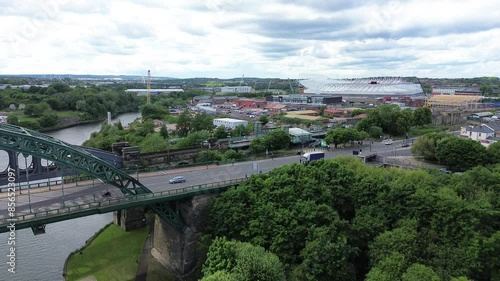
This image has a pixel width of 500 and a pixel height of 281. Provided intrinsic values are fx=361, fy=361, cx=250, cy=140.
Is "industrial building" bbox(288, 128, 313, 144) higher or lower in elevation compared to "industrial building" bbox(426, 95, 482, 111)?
lower

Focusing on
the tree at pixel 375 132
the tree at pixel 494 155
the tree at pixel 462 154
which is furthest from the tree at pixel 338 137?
the tree at pixel 494 155

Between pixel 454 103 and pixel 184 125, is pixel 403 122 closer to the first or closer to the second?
pixel 184 125

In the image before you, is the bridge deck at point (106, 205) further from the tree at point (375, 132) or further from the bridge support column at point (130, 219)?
the tree at point (375, 132)

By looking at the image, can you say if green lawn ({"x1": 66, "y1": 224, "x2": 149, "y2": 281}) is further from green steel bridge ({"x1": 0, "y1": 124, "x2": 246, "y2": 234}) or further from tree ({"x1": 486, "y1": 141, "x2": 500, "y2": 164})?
tree ({"x1": 486, "y1": 141, "x2": 500, "y2": 164})

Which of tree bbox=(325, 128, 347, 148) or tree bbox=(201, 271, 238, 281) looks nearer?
tree bbox=(201, 271, 238, 281)

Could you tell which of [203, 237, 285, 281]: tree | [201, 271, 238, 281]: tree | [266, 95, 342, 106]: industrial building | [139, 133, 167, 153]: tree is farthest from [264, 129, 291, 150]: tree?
[266, 95, 342, 106]: industrial building

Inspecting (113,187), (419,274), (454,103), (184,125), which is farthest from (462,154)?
(454,103)

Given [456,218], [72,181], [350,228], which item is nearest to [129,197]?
[72,181]
